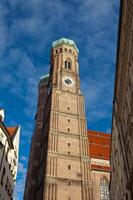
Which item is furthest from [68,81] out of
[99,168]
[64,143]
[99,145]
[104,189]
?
[104,189]

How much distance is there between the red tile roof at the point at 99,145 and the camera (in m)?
52.7

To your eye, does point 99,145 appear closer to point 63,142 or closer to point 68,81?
point 63,142

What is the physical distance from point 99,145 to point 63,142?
1373cm

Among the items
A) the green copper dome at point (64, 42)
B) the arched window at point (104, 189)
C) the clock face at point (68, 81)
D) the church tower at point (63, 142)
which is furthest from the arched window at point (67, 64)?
the arched window at point (104, 189)

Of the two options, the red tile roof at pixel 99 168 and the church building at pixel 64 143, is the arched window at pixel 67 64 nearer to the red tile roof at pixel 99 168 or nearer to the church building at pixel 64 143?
the church building at pixel 64 143

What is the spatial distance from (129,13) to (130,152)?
989 cm

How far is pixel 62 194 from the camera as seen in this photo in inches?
1565

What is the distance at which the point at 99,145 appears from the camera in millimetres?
56969

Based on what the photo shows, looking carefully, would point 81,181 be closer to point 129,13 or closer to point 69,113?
point 69,113

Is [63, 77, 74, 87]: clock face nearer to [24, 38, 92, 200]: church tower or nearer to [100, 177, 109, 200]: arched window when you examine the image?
[24, 38, 92, 200]: church tower

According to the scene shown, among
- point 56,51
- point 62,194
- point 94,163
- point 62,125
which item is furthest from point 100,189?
point 56,51

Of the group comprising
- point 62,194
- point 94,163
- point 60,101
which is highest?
point 60,101

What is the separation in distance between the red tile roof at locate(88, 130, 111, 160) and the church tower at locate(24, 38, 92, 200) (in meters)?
6.91

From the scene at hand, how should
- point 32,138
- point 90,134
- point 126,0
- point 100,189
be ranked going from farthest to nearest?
point 32,138 < point 90,134 < point 100,189 < point 126,0
